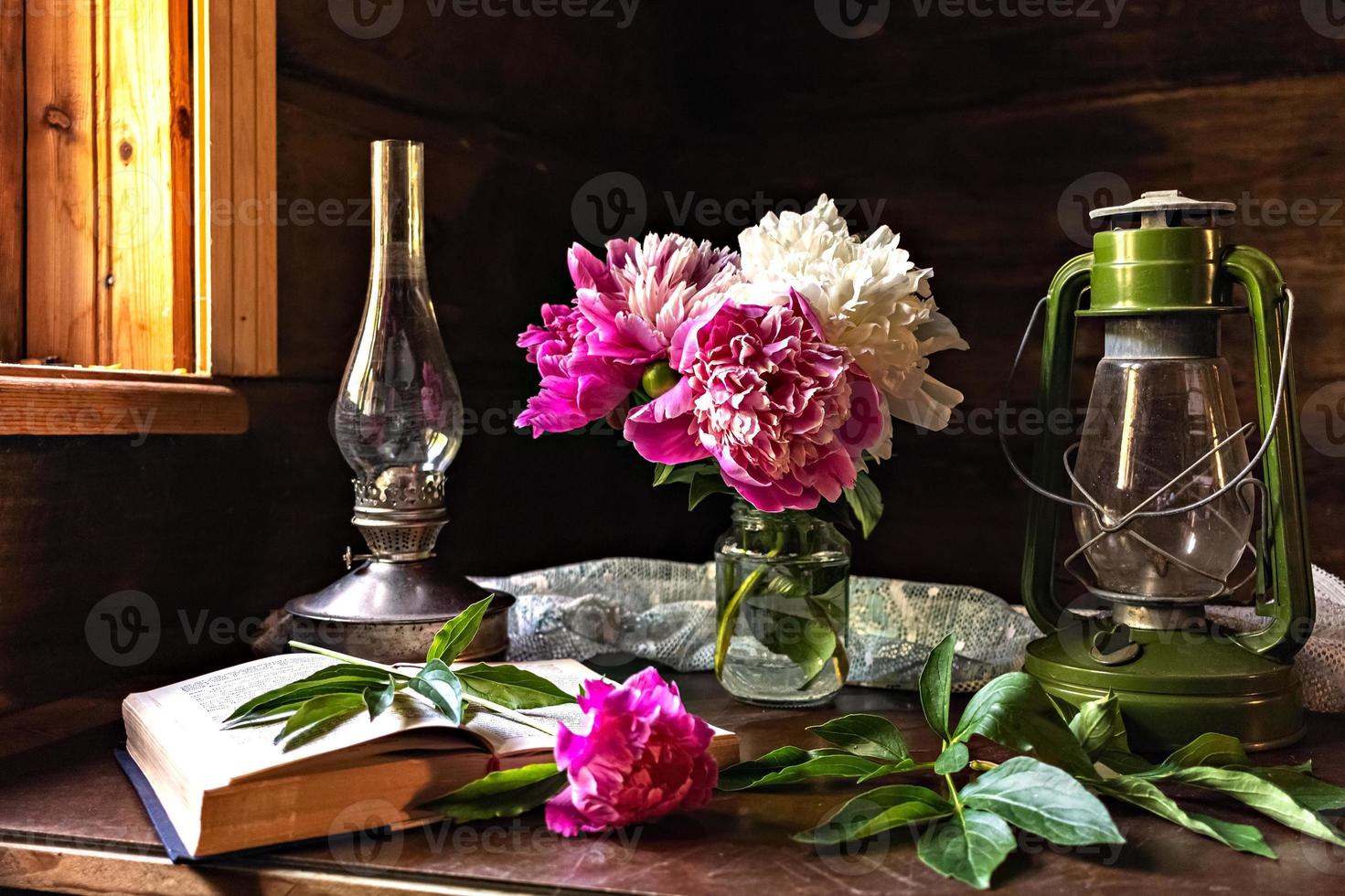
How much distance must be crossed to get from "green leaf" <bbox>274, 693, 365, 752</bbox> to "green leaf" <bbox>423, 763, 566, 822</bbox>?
69mm

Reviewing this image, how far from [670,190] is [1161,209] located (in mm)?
893

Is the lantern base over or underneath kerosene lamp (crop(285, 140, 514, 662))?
underneath

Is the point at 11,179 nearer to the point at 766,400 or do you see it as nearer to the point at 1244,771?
the point at 766,400

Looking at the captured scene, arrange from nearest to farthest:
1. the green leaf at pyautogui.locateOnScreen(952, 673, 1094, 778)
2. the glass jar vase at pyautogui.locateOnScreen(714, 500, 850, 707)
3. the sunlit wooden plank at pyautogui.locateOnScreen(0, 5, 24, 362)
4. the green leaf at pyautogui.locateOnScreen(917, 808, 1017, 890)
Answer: the green leaf at pyautogui.locateOnScreen(917, 808, 1017, 890) → the green leaf at pyautogui.locateOnScreen(952, 673, 1094, 778) → the glass jar vase at pyautogui.locateOnScreen(714, 500, 850, 707) → the sunlit wooden plank at pyautogui.locateOnScreen(0, 5, 24, 362)

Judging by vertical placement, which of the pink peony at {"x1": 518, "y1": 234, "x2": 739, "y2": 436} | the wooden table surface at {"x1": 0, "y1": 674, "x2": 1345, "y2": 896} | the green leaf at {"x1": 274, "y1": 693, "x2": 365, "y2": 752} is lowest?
the wooden table surface at {"x1": 0, "y1": 674, "x2": 1345, "y2": 896}

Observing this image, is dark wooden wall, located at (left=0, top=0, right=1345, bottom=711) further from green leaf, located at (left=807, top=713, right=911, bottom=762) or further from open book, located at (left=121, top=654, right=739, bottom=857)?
green leaf, located at (left=807, top=713, right=911, bottom=762)

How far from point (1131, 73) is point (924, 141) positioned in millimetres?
247

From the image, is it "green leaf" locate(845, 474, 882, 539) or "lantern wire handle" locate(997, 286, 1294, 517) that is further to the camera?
"green leaf" locate(845, 474, 882, 539)

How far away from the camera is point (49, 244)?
1082mm

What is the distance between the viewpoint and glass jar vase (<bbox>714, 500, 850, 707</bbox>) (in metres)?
0.92

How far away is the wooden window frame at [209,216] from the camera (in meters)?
1.06
